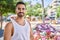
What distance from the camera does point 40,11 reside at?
199cm

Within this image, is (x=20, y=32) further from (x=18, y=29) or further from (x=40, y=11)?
(x=40, y=11)

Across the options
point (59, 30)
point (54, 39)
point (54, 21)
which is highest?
point (54, 21)

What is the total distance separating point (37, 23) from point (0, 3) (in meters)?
0.56

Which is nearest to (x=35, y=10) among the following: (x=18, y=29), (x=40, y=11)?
(x=40, y=11)

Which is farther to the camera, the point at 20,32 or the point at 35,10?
the point at 35,10

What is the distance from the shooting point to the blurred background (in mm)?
1955

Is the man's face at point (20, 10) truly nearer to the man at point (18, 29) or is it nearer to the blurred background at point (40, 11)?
the man at point (18, 29)

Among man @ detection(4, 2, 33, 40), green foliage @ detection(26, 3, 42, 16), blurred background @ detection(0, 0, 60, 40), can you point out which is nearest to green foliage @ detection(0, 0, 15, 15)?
blurred background @ detection(0, 0, 60, 40)

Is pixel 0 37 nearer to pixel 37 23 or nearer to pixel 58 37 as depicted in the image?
pixel 37 23

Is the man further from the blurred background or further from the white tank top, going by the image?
the blurred background


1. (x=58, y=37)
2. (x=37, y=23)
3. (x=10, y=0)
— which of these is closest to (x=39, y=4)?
(x=37, y=23)

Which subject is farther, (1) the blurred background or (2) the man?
(1) the blurred background

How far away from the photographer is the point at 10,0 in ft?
6.46

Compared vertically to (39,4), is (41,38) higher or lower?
lower
